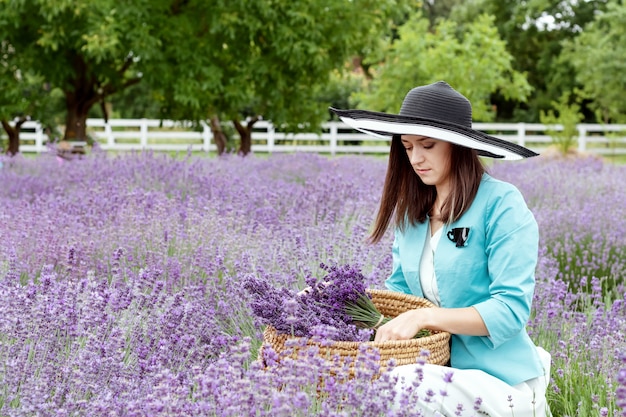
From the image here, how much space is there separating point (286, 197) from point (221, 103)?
6714 mm

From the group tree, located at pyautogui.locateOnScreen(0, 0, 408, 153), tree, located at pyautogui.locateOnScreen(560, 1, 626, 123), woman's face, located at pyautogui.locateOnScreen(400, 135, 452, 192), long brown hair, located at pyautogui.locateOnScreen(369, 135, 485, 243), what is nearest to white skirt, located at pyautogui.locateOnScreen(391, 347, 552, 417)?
long brown hair, located at pyautogui.locateOnScreen(369, 135, 485, 243)

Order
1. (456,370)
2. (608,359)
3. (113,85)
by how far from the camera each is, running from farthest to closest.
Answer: (113,85), (608,359), (456,370)

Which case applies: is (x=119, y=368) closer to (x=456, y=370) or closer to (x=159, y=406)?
(x=159, y=406)

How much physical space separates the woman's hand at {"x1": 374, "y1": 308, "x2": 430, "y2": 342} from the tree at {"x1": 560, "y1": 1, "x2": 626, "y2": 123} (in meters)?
25.1

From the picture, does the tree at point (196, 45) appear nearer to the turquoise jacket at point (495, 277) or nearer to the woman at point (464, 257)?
the woman at point (464, 257)

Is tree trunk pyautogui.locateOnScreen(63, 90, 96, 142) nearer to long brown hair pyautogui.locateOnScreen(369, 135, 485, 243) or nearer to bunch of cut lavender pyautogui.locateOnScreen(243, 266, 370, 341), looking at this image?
long brown hair pyautogui.locateOnScreen(369, 135, 485, 243)

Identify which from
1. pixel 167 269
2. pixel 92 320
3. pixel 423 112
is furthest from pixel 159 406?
pixel 167 269

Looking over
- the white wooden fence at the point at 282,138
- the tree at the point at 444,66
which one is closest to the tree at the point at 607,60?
the white wooden fence at the point at 282,138

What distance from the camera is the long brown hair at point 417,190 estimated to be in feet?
9.29

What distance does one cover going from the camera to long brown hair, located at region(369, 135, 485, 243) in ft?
9.29

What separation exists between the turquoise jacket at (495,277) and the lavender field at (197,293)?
222 mm

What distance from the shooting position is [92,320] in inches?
111

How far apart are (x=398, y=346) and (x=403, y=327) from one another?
8 centimetres

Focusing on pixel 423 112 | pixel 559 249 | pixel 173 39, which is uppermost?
pixel 173 39
